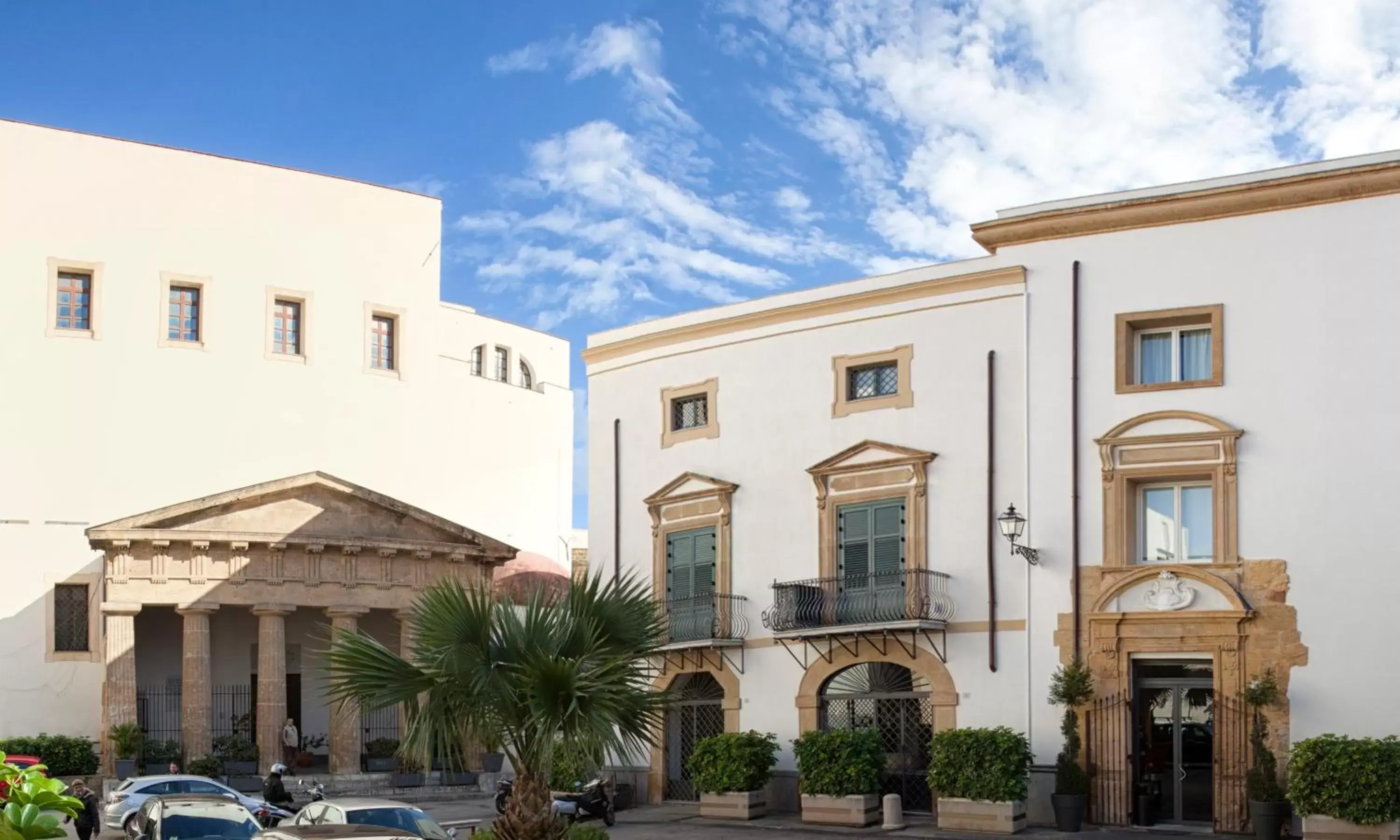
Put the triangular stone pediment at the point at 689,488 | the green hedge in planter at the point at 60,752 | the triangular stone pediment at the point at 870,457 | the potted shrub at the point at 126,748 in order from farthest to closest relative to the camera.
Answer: the green hedge in planter at the point at 60,752, the potted shrub at the point at 126,748, the triangular stone pediment at the point at 689,488, the triangular stone pediment at the point at 870,457

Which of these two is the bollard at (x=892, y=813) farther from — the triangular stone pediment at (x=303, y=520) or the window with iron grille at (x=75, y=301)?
the window with iron grille at (x=75, y=301)

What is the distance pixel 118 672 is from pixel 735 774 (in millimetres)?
16061

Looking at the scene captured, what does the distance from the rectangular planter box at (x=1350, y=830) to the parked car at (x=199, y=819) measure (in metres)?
15.4

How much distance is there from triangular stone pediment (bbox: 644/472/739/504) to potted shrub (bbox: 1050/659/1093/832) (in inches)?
330

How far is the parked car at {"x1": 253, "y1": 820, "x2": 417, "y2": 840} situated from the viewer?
17.5 metres

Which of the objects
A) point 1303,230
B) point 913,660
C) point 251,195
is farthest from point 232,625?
point 1303,230

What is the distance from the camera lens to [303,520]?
40.9 m

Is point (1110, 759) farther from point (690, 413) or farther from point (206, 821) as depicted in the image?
point (206, 821)

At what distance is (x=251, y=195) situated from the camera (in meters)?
46.9

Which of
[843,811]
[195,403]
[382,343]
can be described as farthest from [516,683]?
[382,343]

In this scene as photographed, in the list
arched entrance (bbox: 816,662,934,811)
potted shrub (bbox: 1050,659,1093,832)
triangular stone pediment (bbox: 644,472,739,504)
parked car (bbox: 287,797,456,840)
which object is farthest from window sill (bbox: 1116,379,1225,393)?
parked car (bbox: 287,797,456,840)

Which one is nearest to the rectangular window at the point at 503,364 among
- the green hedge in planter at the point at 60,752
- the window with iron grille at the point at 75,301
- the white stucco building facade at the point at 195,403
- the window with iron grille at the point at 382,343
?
the white stucco building facade at the point at 195,403

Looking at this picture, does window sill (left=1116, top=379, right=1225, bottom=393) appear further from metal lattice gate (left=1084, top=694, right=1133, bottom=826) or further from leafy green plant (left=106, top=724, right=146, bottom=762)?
leafy green plant (left=106, top=724, right=146, bottom=762)

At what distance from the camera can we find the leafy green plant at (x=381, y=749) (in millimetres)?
41750
